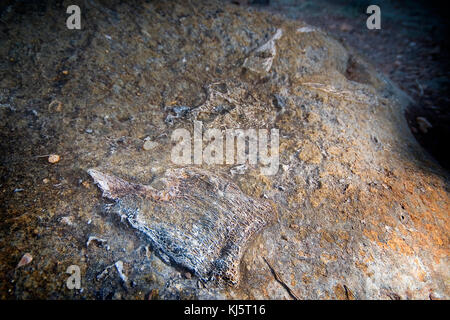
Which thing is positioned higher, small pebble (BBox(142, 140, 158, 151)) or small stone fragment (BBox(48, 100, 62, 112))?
small stone fragment (BBox(48, 100, 62, 112))

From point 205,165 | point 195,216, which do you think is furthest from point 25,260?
point 205,165

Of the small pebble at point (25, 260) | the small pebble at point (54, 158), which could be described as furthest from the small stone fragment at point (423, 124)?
the small pebble at point (25, 260)

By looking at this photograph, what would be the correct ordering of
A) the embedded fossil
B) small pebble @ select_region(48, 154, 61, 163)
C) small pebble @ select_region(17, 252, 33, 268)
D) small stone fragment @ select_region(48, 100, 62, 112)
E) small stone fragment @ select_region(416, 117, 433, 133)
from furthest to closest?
small stone fragment @ select_region(416, 117, 433, 133) < small stone fragment @ select_region(48, 100, 62, 112) < small pebble @ select_region(48, 154, 61, 163) < the embedded fossil < small pebble @ select_region(17, 252, 33, 268)

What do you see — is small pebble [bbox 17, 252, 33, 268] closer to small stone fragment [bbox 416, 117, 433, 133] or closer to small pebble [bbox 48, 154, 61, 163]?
small pebble [bbox 48, 154, 61, 163]

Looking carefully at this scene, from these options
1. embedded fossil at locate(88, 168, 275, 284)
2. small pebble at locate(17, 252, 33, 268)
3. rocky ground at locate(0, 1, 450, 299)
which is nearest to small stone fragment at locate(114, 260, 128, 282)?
rocky ground at locate(0, 1, 450, 299)

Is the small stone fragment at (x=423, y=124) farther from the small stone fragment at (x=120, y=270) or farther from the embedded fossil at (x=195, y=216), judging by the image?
the small stone fragment at (x=120, y=270)

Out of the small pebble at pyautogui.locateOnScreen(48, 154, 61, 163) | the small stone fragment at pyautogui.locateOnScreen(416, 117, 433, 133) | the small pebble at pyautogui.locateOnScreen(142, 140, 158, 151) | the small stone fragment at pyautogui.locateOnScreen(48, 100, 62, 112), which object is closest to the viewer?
the small pebble at pyautogui.locateOnScreen(48, 154, 61, 163)

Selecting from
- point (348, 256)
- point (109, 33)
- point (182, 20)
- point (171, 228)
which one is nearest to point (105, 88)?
point (109, 33)
